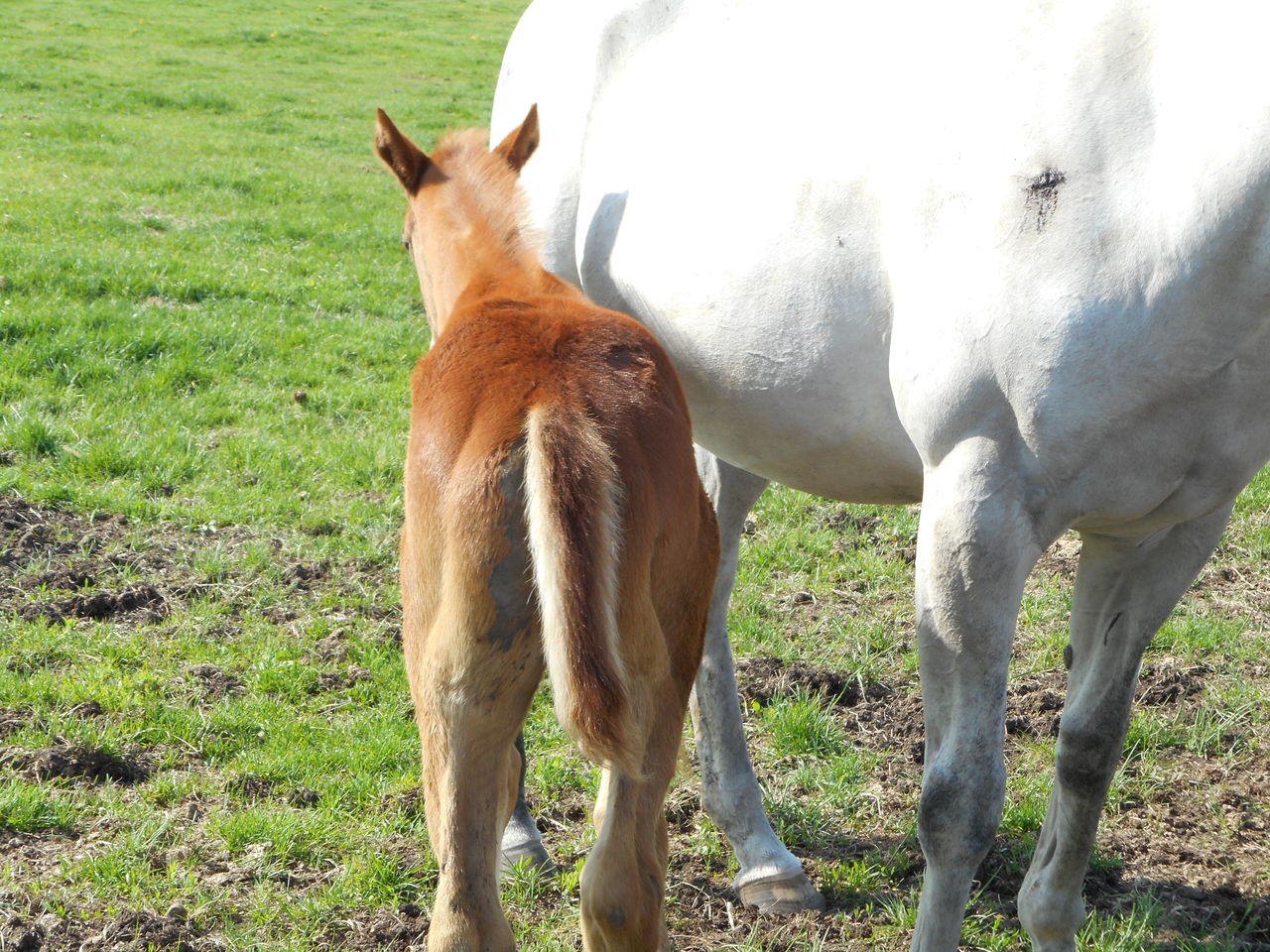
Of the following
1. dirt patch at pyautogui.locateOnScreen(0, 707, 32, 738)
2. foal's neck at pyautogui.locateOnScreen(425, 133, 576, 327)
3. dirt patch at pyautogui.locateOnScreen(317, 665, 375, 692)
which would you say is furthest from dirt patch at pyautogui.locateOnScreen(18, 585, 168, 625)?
Answer: foal's neck at pyautogui.locateOnScreen(425, 133, 576, 327)

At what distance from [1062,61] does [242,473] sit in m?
3.79

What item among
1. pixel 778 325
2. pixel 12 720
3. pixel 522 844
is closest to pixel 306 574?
pixel 12 720

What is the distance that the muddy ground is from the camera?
2.65 metres

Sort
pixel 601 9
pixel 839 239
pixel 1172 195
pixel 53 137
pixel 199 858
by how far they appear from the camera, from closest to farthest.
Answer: pixel 1172 195 → pixel 839 239 → pixel 199 858 → pixel 601 9 → pixel 53 137

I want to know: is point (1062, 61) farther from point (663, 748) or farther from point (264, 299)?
point (264, 299)

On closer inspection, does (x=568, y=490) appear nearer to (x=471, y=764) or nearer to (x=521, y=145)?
(x=471, y=764)

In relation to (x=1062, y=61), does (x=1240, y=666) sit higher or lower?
lower

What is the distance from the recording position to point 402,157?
277 centimetres

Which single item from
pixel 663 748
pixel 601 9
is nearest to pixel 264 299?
pixel 601 9

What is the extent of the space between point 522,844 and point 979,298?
1.74 metres

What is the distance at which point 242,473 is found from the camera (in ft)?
16.2

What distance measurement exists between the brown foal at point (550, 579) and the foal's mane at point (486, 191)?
35 cm

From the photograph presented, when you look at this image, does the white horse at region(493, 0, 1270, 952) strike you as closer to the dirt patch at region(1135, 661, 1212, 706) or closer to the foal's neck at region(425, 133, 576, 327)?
the foal's neck at region(425, 133, 576, 327)

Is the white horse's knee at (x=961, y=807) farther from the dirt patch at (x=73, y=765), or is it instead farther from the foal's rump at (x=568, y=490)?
the dirt patch at (x=73, y=765)
